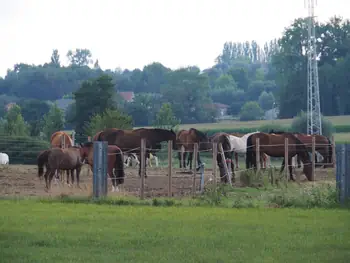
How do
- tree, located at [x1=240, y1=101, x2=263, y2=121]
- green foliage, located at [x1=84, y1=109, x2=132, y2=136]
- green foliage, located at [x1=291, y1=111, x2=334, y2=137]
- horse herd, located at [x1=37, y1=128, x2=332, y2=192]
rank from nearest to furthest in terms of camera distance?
horse herd, located at [x1=37, y1=128, x2=332, y2=192]
green foliage, located at [x1=84, y1=109, x2=132, y2=136]
green foliage, located at [x1=291, y1=111, x2=334, y2=137]
tree, located at [x1=240, y1=101, x2=263, y2=121]

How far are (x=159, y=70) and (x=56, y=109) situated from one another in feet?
314

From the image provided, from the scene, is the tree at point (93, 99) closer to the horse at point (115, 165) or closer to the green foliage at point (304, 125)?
the green foliage at point (304, 125)

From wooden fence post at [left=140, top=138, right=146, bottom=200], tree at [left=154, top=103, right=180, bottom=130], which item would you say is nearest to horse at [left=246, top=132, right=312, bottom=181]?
wooden fence post at [left=140, top=138, right=146, bottom=200]

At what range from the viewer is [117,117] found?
45812mm

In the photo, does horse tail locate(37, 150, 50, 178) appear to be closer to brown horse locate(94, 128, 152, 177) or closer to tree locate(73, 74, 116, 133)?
brown horse locate(94, 128, 152, 177)

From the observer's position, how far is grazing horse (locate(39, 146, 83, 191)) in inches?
827

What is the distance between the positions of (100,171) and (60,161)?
12.4 feet

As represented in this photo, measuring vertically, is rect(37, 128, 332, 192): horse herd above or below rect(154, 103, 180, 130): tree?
below

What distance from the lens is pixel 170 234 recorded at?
11.7 meters

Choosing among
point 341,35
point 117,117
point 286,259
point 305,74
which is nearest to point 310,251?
point 286,259

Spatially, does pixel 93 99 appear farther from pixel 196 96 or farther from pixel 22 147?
pixel 196 96

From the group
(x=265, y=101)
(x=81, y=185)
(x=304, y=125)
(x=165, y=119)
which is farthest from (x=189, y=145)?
(x=265, y=101)

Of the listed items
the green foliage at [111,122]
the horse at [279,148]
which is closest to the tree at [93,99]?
the green foliage at [111,122]

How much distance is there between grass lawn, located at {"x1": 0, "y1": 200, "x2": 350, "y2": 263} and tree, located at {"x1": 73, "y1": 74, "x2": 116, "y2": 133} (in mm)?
45009
